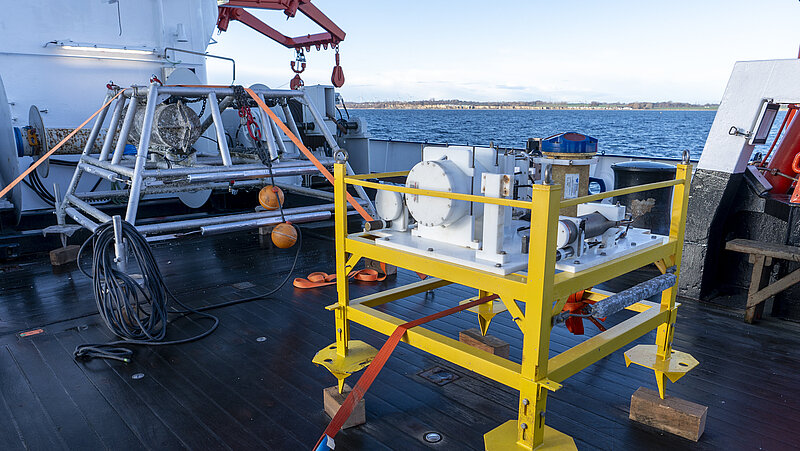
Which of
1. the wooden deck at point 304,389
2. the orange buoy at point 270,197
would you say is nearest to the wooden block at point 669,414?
the wooden deck at point 304,389

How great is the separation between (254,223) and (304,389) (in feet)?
8.64

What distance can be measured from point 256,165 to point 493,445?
4.15 m

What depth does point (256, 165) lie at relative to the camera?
5672 millimetres

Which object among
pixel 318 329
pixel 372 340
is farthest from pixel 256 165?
pixel 372 340

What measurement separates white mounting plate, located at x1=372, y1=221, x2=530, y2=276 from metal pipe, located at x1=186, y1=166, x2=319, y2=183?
2.71 m

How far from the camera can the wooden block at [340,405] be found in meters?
2.97

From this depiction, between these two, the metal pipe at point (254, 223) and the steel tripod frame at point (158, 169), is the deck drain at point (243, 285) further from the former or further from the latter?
the steel tripod frame at point (158, 169)

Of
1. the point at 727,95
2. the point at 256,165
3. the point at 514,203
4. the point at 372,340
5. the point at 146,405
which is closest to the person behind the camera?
the point at 514,203

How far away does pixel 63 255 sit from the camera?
655 cm

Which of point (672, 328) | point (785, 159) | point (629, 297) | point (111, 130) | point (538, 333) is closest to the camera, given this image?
point (538, 333)

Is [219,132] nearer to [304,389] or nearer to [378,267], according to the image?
[378,267]

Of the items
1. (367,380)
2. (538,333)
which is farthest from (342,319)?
(538,333)

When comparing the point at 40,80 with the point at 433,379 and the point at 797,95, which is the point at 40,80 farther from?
the point at 797,95

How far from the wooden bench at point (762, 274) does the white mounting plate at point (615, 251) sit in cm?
184
